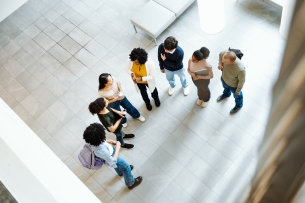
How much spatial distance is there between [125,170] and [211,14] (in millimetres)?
2751

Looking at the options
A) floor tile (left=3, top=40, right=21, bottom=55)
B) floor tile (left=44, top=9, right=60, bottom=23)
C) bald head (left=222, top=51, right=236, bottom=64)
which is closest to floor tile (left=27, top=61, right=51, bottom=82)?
floor tile (left=3, top=40, right=21, bottom=55)

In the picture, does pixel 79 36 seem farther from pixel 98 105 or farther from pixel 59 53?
pixel 98 105

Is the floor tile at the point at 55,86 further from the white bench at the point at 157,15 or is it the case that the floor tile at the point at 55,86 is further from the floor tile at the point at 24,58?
the white bench at the point at 157,15

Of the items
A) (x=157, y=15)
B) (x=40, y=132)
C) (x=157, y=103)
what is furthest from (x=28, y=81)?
(x=157, y=15)

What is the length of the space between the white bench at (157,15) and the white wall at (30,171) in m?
3.91

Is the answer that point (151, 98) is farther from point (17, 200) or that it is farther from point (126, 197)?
point (17, 200)

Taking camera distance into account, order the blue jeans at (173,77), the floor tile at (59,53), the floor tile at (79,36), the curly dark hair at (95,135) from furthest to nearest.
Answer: the floor tile at (79,36), the floor tile at (59,53), the blue jeans at (173,77), the curly dark hair at (95,135)

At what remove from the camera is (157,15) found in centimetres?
600

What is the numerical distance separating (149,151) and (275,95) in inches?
189

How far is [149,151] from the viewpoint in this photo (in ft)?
16.6

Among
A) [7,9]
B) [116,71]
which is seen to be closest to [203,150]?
[116,71]

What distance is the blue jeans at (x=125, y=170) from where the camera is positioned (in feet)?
13.7

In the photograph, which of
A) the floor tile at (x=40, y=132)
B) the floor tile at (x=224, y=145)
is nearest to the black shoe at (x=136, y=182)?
the floor tile at (x=224, y=145)

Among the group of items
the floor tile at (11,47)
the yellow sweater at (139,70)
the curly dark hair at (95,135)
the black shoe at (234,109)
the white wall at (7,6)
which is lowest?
the black shoe at (234,109)
